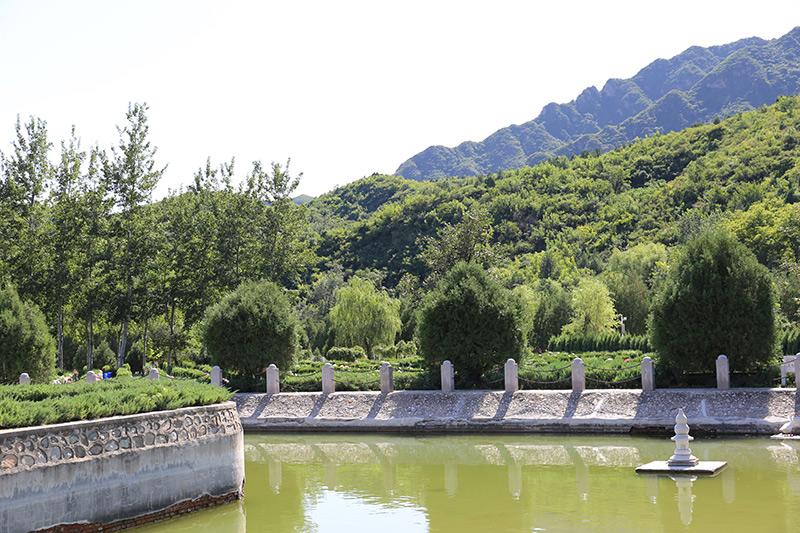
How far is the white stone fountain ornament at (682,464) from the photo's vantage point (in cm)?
1344

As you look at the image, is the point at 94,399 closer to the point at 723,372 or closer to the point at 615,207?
the point at 723,372

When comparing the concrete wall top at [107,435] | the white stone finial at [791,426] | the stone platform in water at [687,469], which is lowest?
the stone platform in water at [687,469]

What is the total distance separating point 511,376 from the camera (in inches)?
866

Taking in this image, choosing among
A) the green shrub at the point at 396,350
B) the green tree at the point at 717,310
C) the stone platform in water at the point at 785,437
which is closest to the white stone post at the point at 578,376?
the green tree at the point at 717,310

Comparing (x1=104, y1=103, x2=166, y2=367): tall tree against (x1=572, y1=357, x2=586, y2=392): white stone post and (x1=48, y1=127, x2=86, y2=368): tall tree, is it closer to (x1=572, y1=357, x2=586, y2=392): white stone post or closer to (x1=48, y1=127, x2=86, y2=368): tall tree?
(x1=48, y1=127, x2=86, y2=368): tall tree

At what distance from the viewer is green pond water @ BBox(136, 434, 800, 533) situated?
10695 millimetres

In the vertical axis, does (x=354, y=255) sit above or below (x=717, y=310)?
above

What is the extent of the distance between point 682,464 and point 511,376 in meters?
8.50

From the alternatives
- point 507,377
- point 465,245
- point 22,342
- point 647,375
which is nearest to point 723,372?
point 647,375

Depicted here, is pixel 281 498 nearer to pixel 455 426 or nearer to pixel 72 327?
pixel 455 426

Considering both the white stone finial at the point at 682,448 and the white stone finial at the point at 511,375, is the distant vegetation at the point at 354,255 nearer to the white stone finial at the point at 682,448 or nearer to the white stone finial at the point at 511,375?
the white stone finial at the point at 511,375

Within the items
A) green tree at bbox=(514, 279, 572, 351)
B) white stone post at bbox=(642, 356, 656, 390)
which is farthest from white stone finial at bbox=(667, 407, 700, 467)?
green tree at bbox=(514, 279, 572, 351)

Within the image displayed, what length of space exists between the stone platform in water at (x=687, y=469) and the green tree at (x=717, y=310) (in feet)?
23.4

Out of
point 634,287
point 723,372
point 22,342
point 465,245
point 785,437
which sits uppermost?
point 465,245
